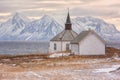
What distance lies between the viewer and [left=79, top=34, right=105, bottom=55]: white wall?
269 ft

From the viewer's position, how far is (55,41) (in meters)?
97.8

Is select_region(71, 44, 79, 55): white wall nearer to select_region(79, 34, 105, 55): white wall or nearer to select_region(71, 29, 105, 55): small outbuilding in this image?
select_region(71, 29, 105, 55): small outbuilding

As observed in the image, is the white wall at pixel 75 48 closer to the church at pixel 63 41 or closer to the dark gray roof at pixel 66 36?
the church at pixel 63 41

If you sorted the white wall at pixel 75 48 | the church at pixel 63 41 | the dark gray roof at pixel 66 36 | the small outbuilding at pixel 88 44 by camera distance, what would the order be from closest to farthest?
the small outbuilding at pixel 88 44 → the white wall at pixel 75 48 → the church at pixel 63 41 → the dark gray roof at pixel 66 36

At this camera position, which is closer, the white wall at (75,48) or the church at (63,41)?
the white wall at (75,48)

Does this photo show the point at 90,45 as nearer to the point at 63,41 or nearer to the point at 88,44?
the point at 88,44

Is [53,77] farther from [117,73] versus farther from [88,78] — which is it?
[117,73]

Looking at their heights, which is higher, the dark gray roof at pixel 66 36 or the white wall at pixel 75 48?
the dark gray roof at pixel 66 36

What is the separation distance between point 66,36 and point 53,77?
180 ft

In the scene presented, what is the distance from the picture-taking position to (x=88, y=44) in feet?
270

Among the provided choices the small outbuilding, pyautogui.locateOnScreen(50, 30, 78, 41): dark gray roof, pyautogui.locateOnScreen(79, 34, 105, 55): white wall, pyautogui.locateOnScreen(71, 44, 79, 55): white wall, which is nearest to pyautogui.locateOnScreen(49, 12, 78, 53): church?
pyautogui.locateOnScreen(50, 30, 78, 41): dark gray roof

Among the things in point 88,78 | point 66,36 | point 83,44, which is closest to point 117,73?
point 88,78

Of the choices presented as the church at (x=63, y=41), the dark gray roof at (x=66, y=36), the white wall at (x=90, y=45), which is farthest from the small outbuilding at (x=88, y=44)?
the dark gray roof at (x=66, y=36)

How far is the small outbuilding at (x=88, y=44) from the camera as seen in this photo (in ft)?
268
